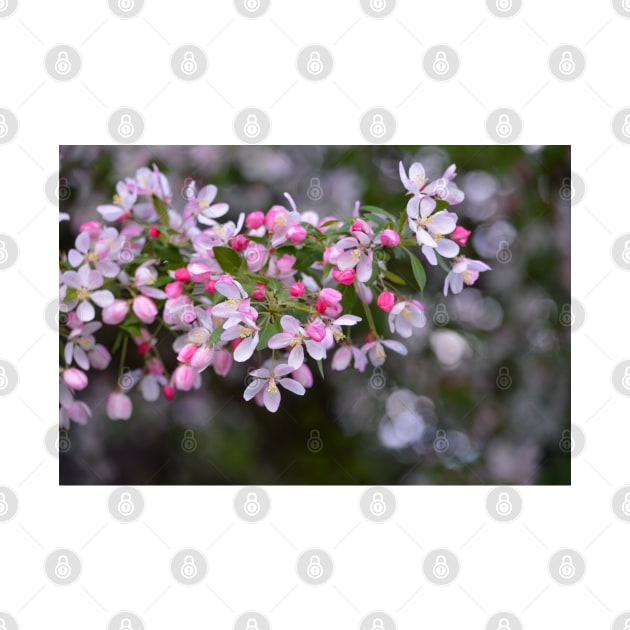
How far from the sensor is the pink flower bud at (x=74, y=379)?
1900 mm

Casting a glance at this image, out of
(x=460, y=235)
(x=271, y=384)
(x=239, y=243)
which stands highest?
(x=460, y=235)

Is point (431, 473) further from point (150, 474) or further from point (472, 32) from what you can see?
point (472, 32)

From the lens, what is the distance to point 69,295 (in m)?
1.87

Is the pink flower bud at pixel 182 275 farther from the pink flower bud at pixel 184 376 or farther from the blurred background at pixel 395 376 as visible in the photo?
the blurred background at pixel 395 376

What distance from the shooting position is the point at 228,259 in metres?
1.71

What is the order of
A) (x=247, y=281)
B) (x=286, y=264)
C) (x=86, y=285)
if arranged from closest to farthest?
(x=247, y=281), (x=286, y=264), (x=86, y=285)

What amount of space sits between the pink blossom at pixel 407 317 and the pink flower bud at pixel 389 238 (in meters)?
0.20

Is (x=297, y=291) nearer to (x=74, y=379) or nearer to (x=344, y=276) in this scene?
(x=344, y=276)

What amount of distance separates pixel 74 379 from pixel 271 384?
25.0 inches

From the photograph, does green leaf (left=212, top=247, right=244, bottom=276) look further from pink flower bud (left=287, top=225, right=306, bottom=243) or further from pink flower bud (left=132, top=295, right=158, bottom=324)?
pink flower bud (left=132, top=295, right=158, bottom=324)

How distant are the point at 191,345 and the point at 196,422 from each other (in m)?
2.35

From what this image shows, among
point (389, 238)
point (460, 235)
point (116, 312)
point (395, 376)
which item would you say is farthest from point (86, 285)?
point (395, 376)

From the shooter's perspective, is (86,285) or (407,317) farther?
(86,285)

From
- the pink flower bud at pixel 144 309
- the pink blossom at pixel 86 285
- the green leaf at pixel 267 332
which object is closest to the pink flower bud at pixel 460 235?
the green leaf at pixel 267 332
